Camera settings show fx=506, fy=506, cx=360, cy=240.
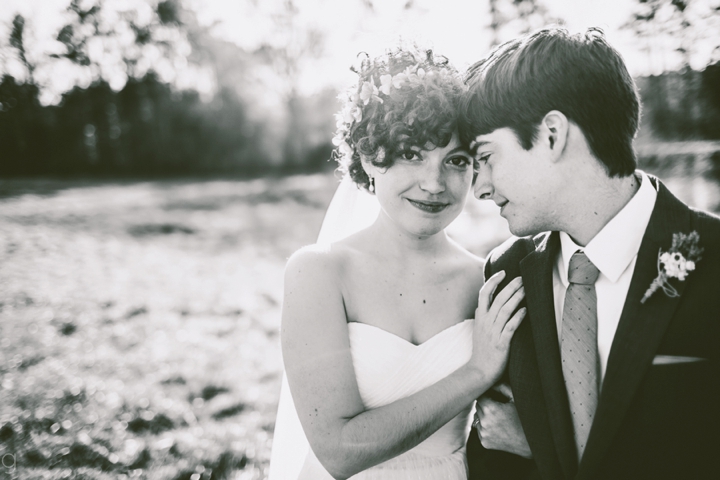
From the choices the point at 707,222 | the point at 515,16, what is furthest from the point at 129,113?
the point at 707,222

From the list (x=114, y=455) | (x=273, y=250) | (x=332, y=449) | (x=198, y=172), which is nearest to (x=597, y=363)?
(x=332, y=449)

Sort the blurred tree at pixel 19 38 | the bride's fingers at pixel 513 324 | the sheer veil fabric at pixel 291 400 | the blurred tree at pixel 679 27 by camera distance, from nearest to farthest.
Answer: the bride's fingers at pixel 513 324 → the sheer veil fabric at pixel 291 400 → the blurred tree at pixel 679 27 → the blurred tree at pixel 19 38

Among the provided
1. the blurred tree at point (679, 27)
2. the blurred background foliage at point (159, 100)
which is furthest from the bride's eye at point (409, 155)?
the blurred background foliage at point (159, 100)

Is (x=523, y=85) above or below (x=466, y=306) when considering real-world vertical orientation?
above

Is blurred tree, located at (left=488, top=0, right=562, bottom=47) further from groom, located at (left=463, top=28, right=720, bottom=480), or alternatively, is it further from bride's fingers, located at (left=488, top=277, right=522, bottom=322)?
bride's fingers, located at (left=488, top=277, right=522, bottom=322)

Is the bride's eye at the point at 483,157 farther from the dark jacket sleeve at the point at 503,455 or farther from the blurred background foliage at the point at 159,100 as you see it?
the blurred background foliage at the point at 159,100

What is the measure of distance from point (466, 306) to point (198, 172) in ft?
87.0

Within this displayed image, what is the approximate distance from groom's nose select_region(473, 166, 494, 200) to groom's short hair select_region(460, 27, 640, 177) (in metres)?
0.21

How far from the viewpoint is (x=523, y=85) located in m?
2.08

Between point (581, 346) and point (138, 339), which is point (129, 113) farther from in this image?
point (581, 346)

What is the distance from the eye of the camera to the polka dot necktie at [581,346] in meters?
1.96

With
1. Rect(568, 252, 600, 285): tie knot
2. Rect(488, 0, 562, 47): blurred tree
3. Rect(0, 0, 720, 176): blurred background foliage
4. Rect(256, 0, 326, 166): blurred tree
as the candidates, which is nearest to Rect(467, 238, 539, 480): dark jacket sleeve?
Rect(568, 252, 600, 285): tie knot

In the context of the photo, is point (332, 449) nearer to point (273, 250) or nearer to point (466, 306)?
point (466, 306)

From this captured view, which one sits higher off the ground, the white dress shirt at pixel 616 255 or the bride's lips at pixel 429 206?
the bride's lips at pixel 429 206
